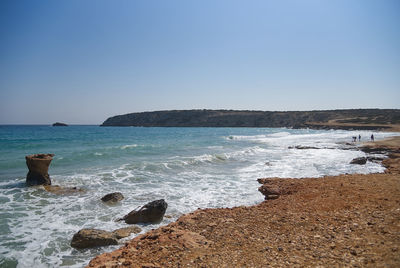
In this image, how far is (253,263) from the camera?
14.7ft

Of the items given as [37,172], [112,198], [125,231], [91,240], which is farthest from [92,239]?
[37,172]

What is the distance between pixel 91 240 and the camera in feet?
21.5

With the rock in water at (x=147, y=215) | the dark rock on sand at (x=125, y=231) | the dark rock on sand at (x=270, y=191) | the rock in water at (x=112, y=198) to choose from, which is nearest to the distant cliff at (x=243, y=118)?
the dark rock on sand at (x=270, y=191)

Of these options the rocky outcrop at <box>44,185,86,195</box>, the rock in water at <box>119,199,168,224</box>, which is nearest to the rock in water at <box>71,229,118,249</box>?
the rock in water at <box>119,199,168,224</box>

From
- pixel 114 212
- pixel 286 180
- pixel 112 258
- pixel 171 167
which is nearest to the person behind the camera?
pixel 112 258

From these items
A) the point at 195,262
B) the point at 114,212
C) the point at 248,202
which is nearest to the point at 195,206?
the point at 248,202

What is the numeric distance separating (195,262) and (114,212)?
5.55m

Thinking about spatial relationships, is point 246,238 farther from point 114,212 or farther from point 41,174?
point 41,174

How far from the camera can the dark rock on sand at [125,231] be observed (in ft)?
23.1

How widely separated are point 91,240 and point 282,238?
501 centimetres

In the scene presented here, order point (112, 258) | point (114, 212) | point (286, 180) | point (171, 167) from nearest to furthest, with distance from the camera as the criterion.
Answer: point (112, 258)
point (114, 212)
point (286, 180)
point (171, 167)

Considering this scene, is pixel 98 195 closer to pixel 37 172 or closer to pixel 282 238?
pixel 37 172

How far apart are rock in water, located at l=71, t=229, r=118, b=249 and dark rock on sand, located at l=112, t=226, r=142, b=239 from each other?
0.28 m

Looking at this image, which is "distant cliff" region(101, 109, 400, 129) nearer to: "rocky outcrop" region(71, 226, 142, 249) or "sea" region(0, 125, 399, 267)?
"sea" region(0, 125, 399, 267)
